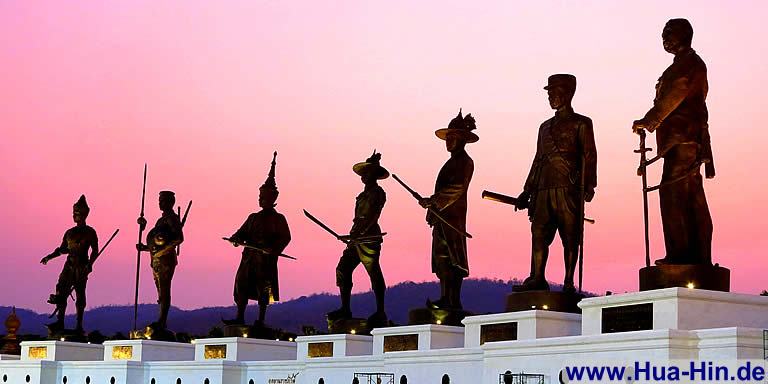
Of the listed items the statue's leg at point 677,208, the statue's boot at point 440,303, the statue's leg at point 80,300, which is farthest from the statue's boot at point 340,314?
the statue's leg at point 80,300

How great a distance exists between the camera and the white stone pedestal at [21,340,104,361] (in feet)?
68.2

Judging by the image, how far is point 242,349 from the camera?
58.0 feet

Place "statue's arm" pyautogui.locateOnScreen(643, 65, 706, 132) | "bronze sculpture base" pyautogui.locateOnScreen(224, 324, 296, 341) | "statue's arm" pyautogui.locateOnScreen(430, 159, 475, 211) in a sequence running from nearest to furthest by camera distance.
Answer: "statue's arm" pyautogui.locateOnScreen(643, 65, 706, 132) → "statue's arm" pyautogui.locateOnScreen(430, 159, 475, 211) → "bronze sculpture base" pyautogui.locateOnScreen(224, 324, 296, 341)

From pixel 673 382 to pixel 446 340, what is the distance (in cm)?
447

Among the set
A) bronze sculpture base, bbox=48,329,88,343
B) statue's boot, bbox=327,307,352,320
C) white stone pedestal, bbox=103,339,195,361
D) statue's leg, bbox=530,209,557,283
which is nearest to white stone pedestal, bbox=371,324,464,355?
statue's leg, bbox=530,209,557,283

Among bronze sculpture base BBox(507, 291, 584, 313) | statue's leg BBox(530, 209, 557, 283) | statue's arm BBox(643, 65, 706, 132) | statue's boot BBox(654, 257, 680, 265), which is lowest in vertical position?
bronze sculpture base BBox(507, 291, 584, 313)

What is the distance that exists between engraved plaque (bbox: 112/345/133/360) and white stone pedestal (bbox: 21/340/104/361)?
1520 millimetres

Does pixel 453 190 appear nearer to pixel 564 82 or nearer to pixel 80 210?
pixel 564 82

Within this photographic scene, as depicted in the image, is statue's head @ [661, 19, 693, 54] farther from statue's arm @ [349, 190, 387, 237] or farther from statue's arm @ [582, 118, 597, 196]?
statue's arm @ [349, 190, 387, 237]

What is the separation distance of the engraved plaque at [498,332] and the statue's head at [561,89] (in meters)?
2.23

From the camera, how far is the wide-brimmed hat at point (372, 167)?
52.8 ft

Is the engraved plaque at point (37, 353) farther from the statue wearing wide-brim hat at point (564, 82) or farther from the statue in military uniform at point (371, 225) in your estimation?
the statue wearing wide-brim hat at point (564, 82)

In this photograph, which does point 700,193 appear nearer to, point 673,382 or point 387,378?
point 673,382

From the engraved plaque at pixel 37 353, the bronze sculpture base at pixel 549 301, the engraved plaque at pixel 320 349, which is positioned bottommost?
the engraved plaque at pixel 37 353
